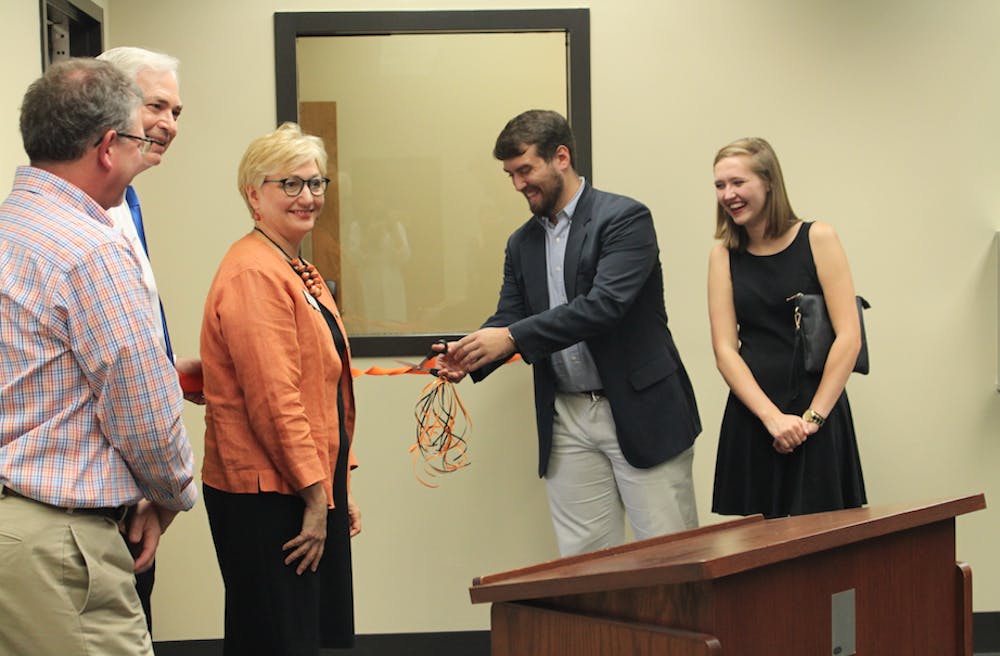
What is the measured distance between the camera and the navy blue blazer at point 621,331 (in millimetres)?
2994

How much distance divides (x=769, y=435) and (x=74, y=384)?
1.93 meters

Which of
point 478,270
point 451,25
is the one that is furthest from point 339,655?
point 451,25

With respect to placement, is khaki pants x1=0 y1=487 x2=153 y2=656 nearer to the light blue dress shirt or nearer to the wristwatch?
the light blue dress shirt

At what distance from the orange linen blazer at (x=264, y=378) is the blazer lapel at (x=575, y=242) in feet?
2.90

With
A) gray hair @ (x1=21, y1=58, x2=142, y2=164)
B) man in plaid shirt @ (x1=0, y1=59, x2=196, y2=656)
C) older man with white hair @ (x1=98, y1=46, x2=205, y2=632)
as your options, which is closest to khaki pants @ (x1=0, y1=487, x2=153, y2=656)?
man in plaid shirt @ (x1=0, y1=59, x2=196, y2=656)

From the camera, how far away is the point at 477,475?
3918 millimetres

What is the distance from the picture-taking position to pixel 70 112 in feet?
5.78

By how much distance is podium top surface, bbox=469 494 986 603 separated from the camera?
136cm

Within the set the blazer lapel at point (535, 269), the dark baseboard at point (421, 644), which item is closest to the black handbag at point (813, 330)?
the blazer lapel at point (535, 269)

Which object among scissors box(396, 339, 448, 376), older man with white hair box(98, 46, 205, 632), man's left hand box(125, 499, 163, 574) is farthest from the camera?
scissors box(396, 339, 448, 376)

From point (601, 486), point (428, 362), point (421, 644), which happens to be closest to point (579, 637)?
point (601, 486)

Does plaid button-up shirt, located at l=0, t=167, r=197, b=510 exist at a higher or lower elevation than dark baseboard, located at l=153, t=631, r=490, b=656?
higher

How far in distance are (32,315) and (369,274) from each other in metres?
2.21

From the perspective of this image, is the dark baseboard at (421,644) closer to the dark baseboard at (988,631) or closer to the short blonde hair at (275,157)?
the dark baseboard at (988,631)
